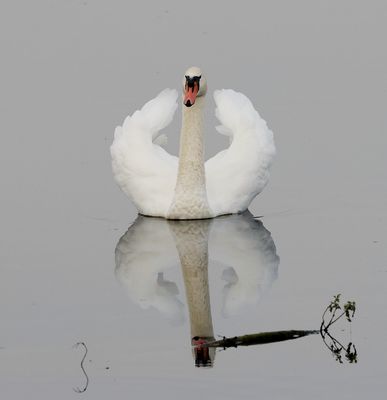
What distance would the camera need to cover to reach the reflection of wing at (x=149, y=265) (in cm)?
1245

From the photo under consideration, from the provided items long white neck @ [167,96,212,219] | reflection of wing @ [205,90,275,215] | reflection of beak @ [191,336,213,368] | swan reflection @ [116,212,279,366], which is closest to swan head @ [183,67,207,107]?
long white neck @ [167,96,212,219]

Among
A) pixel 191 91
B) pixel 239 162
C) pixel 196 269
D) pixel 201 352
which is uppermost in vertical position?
pixel 191 91

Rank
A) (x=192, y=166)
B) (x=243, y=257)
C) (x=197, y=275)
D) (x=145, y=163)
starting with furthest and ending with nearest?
1. (x=145, y=163)
2. (x=192, y=166)
3. (x=243, y=257)
4. (x=197, y=275)

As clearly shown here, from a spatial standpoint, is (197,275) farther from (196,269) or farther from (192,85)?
(192,85)

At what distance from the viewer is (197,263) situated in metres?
13.8

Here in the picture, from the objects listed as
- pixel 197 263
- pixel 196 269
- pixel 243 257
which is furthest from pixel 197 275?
pixel 243 257

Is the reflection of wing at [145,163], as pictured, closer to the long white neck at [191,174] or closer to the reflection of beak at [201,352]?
the long white neck at [191,174]

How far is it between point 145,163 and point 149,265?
258 cm

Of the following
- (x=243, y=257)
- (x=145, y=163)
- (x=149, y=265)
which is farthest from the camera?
(x=145, y=163)

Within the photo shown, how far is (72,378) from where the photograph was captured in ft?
34.6

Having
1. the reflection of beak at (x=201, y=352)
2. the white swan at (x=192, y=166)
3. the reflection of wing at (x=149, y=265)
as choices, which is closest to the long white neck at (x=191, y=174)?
the white swan at (x=192, y=166)

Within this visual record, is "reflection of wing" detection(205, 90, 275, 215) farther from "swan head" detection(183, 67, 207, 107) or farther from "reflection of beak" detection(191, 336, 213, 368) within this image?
"reflection of beak" detection(191, 336, 213, 368)

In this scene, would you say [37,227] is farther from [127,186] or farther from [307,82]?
[307,82]

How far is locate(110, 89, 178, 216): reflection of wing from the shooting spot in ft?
52.1
